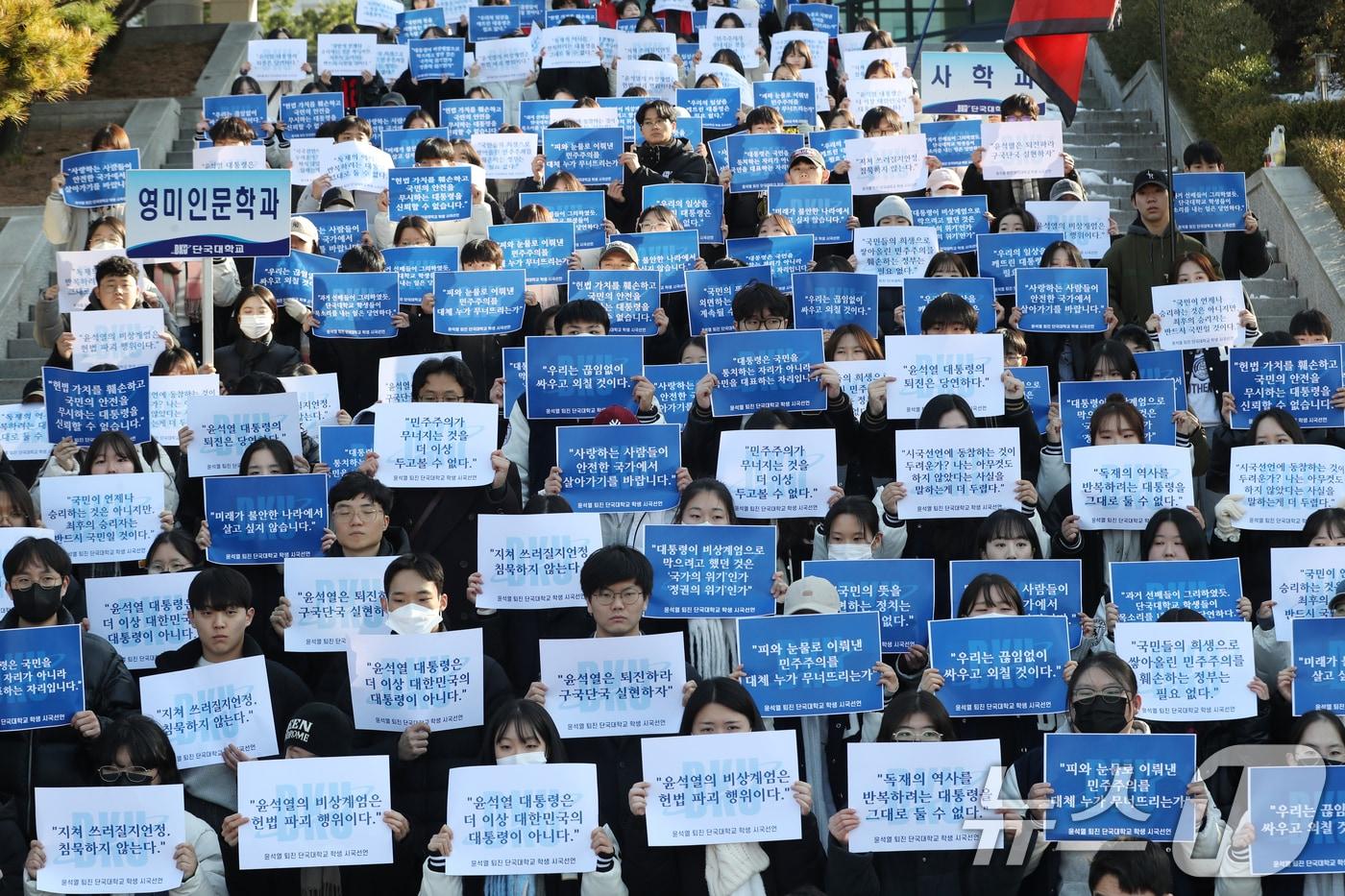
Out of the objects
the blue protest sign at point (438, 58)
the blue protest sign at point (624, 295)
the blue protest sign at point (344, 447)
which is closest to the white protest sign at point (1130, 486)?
the blue protest sign at point (624, 295)

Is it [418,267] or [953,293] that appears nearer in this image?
[953,293]

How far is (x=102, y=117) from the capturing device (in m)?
18.9

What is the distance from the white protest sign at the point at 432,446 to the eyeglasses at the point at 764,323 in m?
1.69

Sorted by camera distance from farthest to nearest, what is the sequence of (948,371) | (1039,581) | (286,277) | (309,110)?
(309,110)
(286,277)
(948,371)
(1039,581)

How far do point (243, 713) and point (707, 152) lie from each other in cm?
753

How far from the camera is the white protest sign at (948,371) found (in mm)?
9492

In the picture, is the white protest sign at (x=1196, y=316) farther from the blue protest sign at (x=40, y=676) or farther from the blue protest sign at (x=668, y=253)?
the blue protest sign at (x=40, y=676)

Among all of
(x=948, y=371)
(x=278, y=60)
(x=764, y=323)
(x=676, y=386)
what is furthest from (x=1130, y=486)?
(x=278, y=60)

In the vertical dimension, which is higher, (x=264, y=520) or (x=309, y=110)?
(x=309, y=110)

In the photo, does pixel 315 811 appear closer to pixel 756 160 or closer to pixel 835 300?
pixel 835 300

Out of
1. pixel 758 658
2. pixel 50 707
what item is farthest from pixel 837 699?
pixel 50 707

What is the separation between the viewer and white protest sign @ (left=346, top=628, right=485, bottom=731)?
743 centimetres

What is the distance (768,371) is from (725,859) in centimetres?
331

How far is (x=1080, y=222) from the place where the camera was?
12.5 meters
